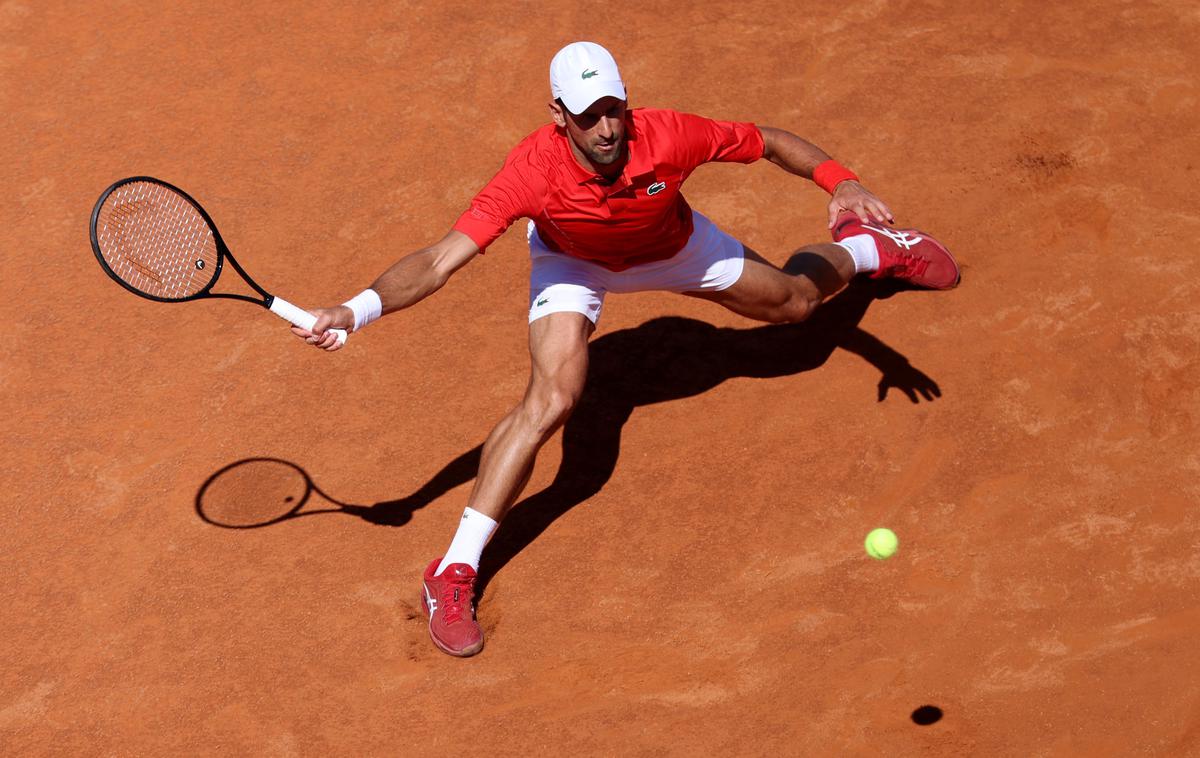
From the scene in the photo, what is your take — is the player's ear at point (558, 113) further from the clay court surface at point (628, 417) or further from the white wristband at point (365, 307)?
the clay court surface at point (628, 417)

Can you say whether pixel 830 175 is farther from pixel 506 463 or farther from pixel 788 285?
pixel 506 463

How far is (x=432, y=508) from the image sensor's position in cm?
657

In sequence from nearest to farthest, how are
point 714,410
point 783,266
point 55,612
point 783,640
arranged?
point 783,640 → point 55,612 → point 714,410 → point 783,266

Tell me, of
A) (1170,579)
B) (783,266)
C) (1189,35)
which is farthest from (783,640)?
(1189,35)

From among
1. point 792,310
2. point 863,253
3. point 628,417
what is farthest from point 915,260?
point 628,417

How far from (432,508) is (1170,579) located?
11.1 feet

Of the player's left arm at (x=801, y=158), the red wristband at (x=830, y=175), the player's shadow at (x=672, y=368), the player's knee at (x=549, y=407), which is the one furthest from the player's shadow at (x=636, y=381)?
the red wristband at (x=830, y=175)

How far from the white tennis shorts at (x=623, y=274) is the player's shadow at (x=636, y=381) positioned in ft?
2.67

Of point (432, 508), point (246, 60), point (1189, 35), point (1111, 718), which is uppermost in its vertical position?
point (246, 60)

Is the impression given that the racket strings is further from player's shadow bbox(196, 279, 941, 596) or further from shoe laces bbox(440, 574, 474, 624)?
shoe laces bbox(440, 574, 474, 624)

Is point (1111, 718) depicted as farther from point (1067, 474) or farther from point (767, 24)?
point (767, 24)

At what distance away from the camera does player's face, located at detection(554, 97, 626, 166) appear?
5.54 metres

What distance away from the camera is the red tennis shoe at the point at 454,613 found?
5.94 m

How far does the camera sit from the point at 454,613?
596 centimetres
